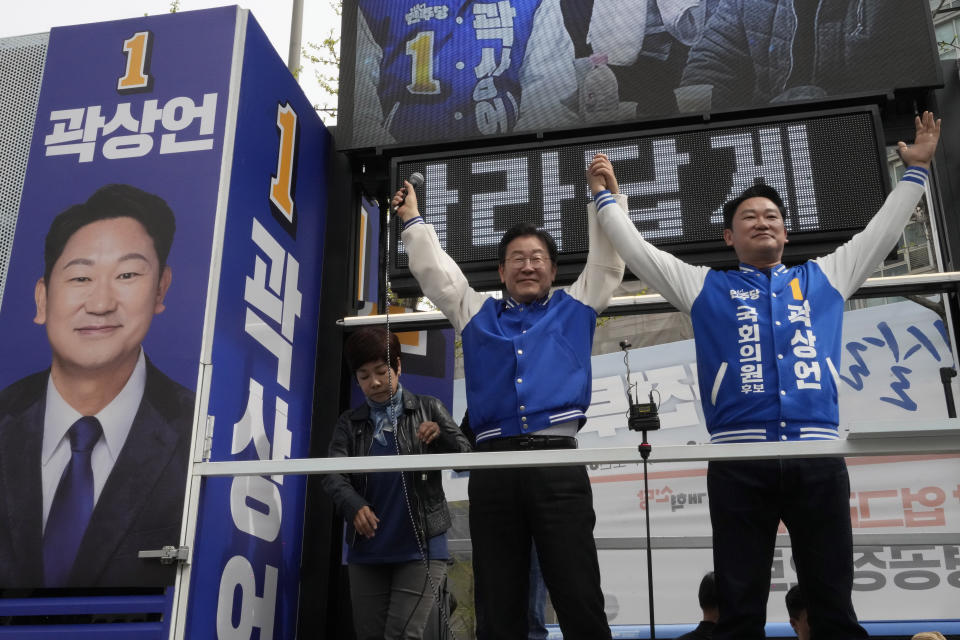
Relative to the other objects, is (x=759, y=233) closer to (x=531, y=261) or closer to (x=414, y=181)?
(x=531, y=261)

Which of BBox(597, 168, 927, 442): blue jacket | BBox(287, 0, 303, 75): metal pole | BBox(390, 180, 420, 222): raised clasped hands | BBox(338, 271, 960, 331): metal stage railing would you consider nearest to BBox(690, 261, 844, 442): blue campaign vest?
BBox(597, 168, 927, 442): blue jacket

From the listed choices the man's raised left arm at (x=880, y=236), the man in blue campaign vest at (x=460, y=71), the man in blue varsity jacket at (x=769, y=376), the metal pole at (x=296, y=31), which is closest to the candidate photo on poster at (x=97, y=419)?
the man in blue campaign vest at (x=460, y=71)

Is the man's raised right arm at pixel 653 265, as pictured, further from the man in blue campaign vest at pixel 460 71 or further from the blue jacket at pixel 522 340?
the man in blue campaign vest at pixel 460 71

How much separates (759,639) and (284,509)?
80.5 inches

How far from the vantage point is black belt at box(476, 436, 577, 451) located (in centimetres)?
268

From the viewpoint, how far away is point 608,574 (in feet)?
15.3

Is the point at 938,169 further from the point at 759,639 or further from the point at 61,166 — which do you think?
the point at 61,166

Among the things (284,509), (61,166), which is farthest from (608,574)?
(61,166)

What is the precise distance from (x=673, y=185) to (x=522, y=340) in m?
1.28

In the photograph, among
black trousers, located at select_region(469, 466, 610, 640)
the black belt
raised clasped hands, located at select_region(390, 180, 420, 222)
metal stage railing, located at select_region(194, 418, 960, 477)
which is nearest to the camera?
metal stage railing, located at select_region(194, 418, 960, 477)

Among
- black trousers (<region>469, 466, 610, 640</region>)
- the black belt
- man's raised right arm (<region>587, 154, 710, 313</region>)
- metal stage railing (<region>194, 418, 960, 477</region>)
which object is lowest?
black trousers (<region>469, 466, 610, 640</region>)

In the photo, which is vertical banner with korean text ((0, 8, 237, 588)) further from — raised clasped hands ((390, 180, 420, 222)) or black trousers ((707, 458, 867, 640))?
black trousers ((707, 458, 867, 640))

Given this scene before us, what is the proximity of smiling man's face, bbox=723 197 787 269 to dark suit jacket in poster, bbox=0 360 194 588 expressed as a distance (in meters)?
1.90

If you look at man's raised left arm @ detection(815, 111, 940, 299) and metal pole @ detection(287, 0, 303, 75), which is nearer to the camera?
man's raised left arm @ detection(815, 111, 940, 299)
